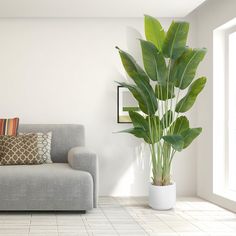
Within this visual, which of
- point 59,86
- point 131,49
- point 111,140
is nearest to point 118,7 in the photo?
point 131,49

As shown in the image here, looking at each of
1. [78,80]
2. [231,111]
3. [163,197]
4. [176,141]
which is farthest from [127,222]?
[78,80]

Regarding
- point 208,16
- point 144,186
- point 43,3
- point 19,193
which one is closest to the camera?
point 19,193

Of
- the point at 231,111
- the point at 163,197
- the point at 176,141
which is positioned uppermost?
the point at 231,111

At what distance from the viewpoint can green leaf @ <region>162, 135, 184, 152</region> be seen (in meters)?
4.90

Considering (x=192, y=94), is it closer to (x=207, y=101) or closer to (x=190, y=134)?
(x=190, y=134)

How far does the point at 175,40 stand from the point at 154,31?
0.27m

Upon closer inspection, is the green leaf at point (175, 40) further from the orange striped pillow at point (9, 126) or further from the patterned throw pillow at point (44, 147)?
the orange striped pillow at point (9, 126)

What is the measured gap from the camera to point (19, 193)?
15.8ft

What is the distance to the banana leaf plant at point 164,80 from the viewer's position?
16.7 feet

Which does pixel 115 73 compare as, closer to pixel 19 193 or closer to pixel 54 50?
pixel 54 50

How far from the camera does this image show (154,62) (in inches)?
205

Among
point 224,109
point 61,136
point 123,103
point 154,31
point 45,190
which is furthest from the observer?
point 123,103

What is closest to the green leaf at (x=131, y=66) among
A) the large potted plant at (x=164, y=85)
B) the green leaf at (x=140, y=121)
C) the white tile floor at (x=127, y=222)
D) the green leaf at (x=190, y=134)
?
the large potted plant at (x=164, y=85)

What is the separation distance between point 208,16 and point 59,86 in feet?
6.54
